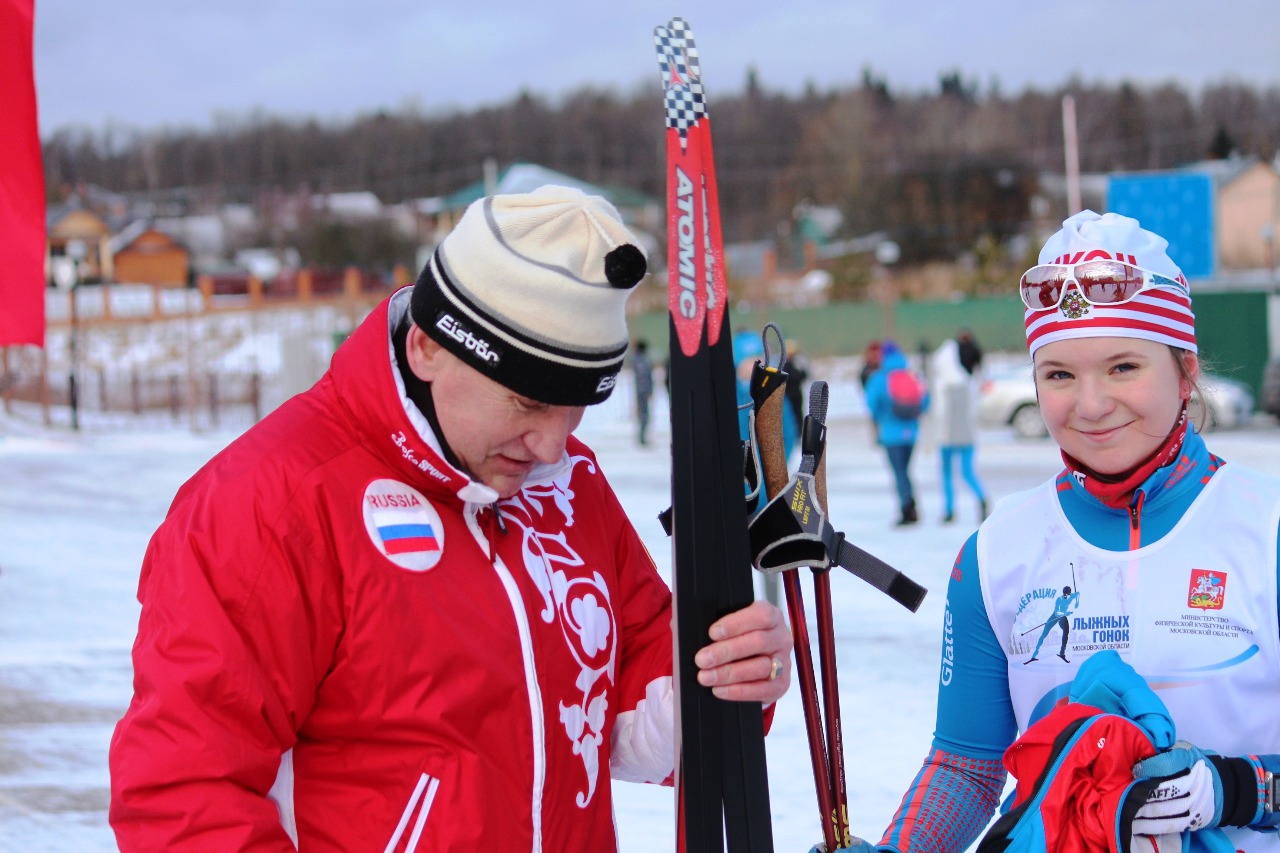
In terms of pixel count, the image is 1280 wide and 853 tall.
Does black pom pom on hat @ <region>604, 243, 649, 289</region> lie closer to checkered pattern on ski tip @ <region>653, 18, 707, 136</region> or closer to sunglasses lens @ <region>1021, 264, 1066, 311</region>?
checkered pattern on ski tip @ <region>653, 18, 707, 136</region>

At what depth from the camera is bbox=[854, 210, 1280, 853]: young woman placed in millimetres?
1648

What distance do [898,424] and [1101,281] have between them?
25.8ft

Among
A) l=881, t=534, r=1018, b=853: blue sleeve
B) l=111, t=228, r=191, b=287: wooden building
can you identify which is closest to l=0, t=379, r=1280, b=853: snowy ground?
l=881, t=534, r=1018, b=853: blue sleeve

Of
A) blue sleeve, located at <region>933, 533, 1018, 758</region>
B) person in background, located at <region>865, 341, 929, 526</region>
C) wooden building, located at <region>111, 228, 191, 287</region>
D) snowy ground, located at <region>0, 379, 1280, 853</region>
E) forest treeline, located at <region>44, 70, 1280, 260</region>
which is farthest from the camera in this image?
wooden building, located at <region>111, 228, 191, 287</region>

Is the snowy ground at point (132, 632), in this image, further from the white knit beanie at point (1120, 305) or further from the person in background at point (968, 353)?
the white knit beanie at point (1120, 305)

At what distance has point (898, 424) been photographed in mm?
9477

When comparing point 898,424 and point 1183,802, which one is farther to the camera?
point 898,424

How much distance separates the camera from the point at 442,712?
1.46m

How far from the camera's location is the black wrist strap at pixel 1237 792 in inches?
60.4

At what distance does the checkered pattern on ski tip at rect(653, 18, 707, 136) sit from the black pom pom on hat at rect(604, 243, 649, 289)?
0.16m

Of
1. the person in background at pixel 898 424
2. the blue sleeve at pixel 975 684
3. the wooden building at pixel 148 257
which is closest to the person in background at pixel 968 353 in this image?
the person in background at pixel 898 424

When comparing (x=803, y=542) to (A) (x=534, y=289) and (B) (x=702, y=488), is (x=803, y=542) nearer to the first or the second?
(B) (x=702, y=488)

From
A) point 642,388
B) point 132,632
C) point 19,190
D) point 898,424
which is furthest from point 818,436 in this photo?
point 642,388

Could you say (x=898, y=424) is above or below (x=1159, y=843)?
below
